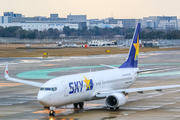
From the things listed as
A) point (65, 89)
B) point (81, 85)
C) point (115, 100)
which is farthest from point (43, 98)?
point (115, 100)

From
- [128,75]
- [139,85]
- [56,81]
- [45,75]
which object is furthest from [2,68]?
[56,81]

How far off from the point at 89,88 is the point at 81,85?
1328mm

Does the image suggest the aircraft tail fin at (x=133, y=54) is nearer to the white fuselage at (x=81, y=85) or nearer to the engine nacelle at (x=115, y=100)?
the white fuselage at (x=81, y=85)

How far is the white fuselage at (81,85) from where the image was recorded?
31188 millimetres

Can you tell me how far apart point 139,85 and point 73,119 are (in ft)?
77.9

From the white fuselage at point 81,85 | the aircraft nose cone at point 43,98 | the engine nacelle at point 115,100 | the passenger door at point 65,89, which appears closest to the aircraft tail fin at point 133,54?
the white fuselage at point 81,85

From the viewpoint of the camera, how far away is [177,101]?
40.2 m

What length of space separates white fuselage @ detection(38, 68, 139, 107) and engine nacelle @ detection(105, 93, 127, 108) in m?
1.90

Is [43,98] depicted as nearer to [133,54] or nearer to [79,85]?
[79,85]

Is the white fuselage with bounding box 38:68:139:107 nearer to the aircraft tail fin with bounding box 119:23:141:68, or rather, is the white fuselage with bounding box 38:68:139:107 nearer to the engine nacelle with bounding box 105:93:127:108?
the aircraft tail fin with bounding box 119:23:141:68

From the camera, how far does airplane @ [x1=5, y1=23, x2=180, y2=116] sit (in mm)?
31375

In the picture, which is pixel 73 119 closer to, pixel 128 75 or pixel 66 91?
pixel 66 91

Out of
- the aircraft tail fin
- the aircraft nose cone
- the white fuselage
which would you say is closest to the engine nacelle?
the white fuselage

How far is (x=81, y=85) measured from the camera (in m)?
34.2
